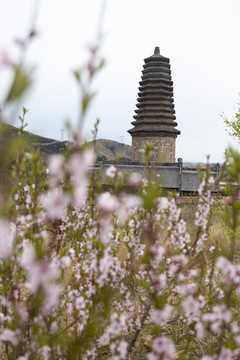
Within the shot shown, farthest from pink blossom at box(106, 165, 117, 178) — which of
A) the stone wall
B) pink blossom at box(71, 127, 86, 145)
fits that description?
the stone wall

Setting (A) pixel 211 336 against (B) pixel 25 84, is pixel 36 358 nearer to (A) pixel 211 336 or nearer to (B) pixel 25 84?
(B) pixel 25 84

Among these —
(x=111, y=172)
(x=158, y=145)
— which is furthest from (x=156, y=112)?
(x=111, y=172)

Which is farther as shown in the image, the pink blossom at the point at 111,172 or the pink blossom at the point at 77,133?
the pink blossom at the point at 111,172

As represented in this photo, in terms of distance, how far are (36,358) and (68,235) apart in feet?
7.15

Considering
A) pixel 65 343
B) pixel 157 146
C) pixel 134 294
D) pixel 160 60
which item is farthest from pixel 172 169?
pixel 65 343

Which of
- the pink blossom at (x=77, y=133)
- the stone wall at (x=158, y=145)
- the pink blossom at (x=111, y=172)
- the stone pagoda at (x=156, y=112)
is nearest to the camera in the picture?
the pink blossom at (x=77, y=133)

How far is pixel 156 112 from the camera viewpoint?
2530cm

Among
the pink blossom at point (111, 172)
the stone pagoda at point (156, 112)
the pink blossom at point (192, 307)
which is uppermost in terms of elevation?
the stone pagoda at point (156, 112)

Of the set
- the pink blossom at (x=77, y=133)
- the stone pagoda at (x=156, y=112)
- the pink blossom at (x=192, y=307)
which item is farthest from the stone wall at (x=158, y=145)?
the pink blossom at (x=77, y=133)

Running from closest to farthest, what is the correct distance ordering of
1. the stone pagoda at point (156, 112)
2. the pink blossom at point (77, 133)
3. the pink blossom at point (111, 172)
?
1. the pink blossom at point (77, 133)
2. the pink blossom at point (111, 172)
3. the stone pagoda at point (156, 112)

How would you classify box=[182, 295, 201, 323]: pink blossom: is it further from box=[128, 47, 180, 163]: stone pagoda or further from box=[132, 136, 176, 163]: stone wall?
box=[132, 136, 176, 163]: stone wall

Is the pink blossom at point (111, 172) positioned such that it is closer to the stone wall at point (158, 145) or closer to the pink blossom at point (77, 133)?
the pink blossom at point (77, 133)

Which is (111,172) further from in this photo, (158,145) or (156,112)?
(156,112)

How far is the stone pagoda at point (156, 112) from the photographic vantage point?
24578mm
